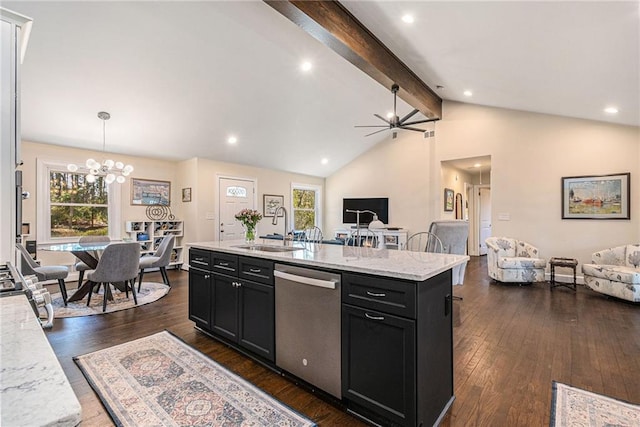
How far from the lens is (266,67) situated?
4410mm

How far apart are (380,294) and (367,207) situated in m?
6.64

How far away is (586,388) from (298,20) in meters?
3.93

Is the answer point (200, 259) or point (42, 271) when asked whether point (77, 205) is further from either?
point (200, 259)

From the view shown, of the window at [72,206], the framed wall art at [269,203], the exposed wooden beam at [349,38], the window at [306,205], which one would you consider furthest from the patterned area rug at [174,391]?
the window at [306,205]

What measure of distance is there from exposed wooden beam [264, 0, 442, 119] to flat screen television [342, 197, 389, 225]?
330 cm

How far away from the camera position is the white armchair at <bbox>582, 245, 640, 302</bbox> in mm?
4102

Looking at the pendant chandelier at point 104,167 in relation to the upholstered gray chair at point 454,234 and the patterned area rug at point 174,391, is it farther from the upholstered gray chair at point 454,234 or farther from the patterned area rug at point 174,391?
the upholstered gray chair at point 454,234

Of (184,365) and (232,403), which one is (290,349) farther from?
(184,365)

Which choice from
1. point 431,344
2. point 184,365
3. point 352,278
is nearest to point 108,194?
point 184,365

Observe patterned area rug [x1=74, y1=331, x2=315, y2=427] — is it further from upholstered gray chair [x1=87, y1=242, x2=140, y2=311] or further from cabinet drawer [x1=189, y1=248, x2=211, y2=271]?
upholstered gray chair [x1=87, y1=242, x2=140, y2=311]

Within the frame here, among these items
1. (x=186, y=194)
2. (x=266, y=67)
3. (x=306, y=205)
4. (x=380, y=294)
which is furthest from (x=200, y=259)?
(x=306, y=205)

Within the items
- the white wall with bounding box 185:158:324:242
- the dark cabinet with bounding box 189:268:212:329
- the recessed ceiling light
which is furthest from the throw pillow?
the white wall with bounding box 185:158:324:242

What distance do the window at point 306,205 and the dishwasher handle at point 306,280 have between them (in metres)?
6.33

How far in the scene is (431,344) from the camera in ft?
5.73
